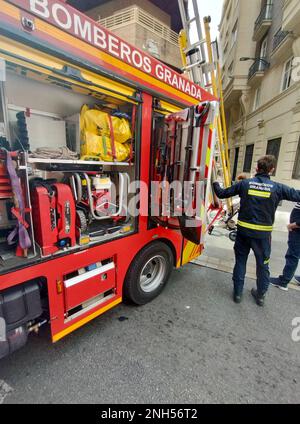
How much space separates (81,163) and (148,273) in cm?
182

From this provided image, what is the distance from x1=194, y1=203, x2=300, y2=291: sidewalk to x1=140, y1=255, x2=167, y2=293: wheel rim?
1.29 metres

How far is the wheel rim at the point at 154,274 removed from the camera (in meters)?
2.88

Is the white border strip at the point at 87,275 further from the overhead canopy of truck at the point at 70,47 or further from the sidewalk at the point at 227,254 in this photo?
the sidewalk at the point at 227,254

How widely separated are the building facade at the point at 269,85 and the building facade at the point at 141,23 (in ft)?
14.3

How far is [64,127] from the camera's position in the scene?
2.33m

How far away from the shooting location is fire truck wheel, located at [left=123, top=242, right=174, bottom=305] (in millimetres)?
2506

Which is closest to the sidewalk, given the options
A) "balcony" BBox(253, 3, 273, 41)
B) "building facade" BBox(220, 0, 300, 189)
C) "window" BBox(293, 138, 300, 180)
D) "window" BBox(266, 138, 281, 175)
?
"window" BBox(293, 138, 300, 180)

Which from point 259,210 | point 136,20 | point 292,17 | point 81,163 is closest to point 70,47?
point 81,163

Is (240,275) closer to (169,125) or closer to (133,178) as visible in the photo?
(133,178)

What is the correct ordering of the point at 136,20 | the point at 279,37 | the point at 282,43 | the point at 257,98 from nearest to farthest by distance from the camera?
the point at 136,20
the point at 282,43
the point at 279,37
the point at 257,98

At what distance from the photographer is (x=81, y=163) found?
191cm

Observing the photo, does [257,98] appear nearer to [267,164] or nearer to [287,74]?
[287,74]

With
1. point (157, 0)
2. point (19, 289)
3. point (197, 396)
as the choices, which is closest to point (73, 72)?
point (19, 289)

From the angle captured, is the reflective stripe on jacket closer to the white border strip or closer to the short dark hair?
the short dark hair
